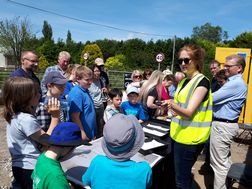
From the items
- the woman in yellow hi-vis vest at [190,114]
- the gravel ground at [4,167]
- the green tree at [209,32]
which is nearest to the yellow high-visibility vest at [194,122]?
the woman in yellow hi-vis vest at [190,114]

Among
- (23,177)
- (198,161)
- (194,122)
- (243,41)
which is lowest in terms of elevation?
(198,161)

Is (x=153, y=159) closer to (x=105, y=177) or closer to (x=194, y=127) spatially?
(x=194, y=127)

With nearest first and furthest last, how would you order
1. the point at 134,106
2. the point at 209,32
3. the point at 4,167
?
the point at 134,106 < the point at 4,167 < the point at 209,32

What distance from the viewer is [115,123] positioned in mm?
1634

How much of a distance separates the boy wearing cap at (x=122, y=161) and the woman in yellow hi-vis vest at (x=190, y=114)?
2.92 feet

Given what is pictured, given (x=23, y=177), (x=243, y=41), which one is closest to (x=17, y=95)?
(x=23, y=177)

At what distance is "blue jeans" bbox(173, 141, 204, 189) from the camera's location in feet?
8.14

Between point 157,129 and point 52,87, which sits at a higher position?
point 52,87

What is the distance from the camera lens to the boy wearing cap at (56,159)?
5.24ft

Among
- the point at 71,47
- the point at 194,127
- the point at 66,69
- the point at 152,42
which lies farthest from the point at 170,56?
the point at 194,127

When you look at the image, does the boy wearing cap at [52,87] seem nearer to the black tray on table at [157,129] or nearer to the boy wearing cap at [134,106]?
the black tray on table at [157,129]

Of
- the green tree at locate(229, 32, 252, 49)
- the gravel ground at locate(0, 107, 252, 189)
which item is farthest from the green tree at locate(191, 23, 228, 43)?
the gravel ground at locate(0, 107, 252, 189)

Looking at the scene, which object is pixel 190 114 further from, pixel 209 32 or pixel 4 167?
pixel 209 32

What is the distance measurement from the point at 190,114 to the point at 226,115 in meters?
1.21
